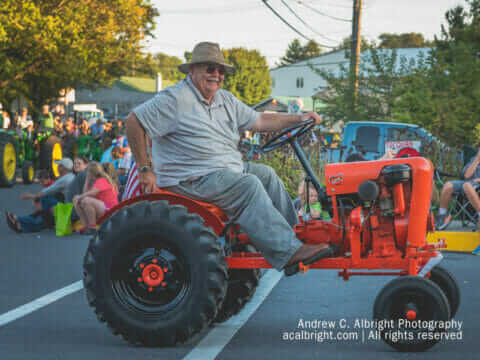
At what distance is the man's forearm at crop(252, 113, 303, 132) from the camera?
6094 millimetres

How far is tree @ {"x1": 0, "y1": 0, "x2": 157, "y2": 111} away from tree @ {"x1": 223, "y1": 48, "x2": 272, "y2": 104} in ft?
169

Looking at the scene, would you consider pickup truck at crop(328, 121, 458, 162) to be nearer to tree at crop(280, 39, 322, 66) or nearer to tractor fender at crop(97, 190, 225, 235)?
tractor fender at crop(97, 190, 225, 235)

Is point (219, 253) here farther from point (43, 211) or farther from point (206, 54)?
point (43, 211)

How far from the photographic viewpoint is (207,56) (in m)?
5.82

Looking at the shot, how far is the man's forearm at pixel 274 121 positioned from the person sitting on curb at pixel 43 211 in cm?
697

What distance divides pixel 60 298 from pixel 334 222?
297cm

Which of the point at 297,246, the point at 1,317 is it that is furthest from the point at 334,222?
the point at 1,317

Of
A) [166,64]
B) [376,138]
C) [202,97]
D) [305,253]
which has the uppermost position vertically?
[166,64]

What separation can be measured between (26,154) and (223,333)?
17464 millimetres

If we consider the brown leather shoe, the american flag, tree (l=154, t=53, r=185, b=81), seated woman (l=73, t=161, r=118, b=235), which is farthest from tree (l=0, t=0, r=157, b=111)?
tree (l=154, t=53, r=185, b=81)

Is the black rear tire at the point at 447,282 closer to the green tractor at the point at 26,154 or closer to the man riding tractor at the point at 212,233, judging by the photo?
the man riding tractor at the point at 212,233

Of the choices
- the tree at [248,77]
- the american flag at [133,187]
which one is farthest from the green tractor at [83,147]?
the tree at [248,77]

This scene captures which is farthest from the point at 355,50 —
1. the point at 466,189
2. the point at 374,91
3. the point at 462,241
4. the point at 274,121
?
the point at 274,121

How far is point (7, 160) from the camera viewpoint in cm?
1980
